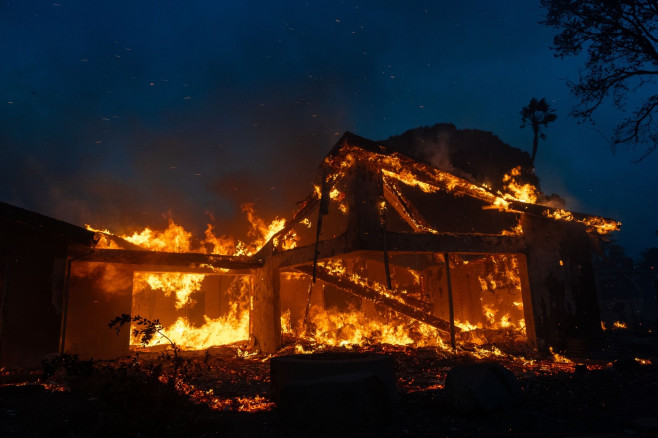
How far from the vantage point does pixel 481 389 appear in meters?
5.89

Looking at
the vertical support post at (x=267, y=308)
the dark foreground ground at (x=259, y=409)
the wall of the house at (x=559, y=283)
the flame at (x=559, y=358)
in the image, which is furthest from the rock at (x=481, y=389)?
the vertical support post at (x=267, y=308)

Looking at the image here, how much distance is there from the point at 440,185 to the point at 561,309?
5126 mm

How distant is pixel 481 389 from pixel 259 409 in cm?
346

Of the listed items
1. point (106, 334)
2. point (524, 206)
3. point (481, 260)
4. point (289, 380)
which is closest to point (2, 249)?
point (106, 334)

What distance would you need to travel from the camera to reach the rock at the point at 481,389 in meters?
5.82

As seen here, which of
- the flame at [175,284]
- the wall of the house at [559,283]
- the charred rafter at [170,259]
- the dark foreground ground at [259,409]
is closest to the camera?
the dark foreground ground at [259,409]

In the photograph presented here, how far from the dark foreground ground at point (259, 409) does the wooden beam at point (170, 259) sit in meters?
3.74

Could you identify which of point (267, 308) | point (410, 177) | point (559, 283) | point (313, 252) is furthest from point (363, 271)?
point (559, 283)

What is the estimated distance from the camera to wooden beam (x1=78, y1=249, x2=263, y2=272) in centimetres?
1178

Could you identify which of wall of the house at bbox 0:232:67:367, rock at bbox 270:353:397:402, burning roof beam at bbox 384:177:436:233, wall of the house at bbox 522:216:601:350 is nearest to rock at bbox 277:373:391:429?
rock at bbox 270:353:397:402

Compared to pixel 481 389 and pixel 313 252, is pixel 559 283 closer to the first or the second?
pixel 313 252

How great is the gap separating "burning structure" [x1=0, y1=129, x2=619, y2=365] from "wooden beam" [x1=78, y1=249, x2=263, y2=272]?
34mm

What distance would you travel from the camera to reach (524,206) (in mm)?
12070

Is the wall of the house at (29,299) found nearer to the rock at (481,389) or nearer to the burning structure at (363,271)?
the burning structure at (363,271)
